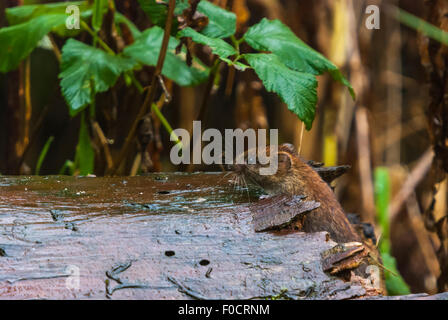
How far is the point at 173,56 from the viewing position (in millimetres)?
3021

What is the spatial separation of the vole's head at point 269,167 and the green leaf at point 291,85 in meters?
0.55

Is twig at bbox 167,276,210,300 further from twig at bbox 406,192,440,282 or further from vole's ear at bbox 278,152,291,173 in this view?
twig at bbox 406,192,440,282

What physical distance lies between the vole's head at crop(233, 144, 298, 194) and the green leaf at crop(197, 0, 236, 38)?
29.1 inches

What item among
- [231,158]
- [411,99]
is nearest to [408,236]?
[411,99]

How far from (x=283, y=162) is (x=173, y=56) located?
0.97 meters

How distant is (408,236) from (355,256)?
17.0ft

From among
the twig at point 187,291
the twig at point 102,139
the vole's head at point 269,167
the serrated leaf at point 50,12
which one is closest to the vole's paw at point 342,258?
the twig at point 187,291

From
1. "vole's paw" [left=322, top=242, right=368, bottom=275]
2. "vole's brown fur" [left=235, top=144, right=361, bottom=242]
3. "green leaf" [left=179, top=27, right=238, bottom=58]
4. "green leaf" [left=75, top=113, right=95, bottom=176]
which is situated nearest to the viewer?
"vole's paw" [left=322, top=242, right=368, bottom=275]

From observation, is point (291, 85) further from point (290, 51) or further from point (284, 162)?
point (284, 162)

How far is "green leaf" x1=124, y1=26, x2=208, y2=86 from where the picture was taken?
278cm

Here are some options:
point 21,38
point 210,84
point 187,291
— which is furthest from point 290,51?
point 21,38

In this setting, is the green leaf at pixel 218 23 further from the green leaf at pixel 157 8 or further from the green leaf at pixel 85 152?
the green leaf at pixel 85 152

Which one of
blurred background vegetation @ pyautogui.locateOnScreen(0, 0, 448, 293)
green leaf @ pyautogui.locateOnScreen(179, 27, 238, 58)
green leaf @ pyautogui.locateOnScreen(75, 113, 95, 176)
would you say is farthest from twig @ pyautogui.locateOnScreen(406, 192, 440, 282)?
green leaf @ pyautogui.locateOnScreen(179, 27, 238, 58)

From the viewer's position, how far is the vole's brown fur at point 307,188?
239 cm
